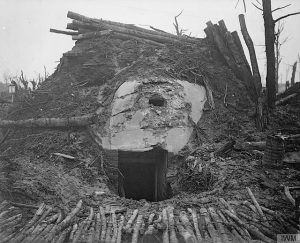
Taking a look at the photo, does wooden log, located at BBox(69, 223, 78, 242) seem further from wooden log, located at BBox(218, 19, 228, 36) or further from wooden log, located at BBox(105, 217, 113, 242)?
wooden log, located at BBox(218, 19, 228, 36)

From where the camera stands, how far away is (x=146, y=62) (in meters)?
9.74

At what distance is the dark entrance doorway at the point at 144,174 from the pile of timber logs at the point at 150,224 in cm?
314

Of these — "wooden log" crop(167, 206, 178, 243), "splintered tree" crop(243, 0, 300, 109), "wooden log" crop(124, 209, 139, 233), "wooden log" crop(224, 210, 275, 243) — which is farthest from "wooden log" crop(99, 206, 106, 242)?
"splintered tree" crop(243, 0, 300, 109)

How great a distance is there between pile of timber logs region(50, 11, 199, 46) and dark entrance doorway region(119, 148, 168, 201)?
468 cm

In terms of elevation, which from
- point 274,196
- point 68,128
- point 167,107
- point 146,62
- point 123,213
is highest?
point 146,62

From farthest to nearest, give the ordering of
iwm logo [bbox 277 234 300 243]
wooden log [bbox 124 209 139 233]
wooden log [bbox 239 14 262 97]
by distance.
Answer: wooden log [bbox 239 14 262 97]
wooden log [bbox 124 209 139 233]
iwm logo [bbox 277 234 300 243]

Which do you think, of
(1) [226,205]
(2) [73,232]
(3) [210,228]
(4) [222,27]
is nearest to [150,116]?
(1) [226,205]

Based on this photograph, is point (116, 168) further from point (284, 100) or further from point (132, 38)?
point (284, 100)

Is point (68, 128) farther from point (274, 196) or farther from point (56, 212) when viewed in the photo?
point (274, 196)

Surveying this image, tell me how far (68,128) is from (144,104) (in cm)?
246

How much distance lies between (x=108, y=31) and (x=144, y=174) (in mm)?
5522

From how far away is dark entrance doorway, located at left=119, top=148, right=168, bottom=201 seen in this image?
27.5ft

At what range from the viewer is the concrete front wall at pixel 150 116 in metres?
7.97

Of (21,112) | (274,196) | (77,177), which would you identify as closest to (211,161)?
(274,196)
